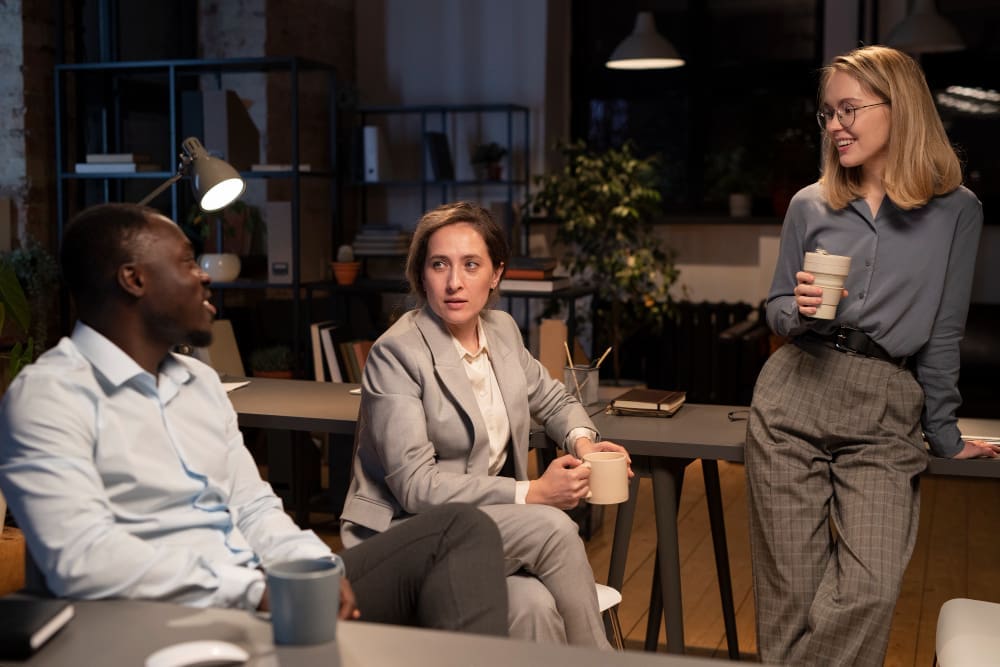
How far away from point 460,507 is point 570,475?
38cm

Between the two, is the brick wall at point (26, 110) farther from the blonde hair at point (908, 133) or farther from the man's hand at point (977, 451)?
the man's hand at point (977, 451)

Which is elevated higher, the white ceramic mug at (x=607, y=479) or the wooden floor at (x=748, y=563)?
the white ceramic mug at (x=607, y=479)

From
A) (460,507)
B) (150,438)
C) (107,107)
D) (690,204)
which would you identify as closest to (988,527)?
(690,204)

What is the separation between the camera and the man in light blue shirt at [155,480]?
1.53m

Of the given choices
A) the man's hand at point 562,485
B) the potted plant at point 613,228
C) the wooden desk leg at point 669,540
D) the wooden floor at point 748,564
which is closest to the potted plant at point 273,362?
the potted plant at point 613,228

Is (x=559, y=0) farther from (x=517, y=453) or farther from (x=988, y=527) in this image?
(x=517, y=453)

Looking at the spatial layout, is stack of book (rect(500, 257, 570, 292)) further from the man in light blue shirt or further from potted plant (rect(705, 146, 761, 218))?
the man in light blue shirt

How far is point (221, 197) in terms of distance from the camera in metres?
3.14

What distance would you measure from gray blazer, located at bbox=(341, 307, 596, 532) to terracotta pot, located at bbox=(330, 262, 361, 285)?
134 inches

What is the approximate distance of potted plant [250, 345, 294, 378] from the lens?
5445 millimetres

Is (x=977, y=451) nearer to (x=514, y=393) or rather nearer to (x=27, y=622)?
(x=514, y=393)

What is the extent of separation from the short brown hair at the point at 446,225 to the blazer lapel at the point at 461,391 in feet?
0.54

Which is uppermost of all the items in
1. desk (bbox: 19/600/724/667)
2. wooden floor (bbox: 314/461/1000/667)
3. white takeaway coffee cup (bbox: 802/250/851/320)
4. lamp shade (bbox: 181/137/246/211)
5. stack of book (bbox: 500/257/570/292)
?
lamp shade (bbox: 181/137/246/211)

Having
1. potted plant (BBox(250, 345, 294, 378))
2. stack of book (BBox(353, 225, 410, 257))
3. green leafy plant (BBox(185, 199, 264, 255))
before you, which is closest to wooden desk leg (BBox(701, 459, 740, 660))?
potted plant (BBox(250, 345, 294, 378))
